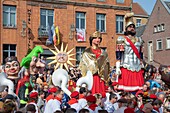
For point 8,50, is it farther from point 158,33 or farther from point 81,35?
point 158,33

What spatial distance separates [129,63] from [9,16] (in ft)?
64.3

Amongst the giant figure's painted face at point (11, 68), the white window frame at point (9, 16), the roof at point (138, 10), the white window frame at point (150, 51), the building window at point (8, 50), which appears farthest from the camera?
the roof at point (138, 10)

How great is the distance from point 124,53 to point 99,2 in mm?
Answer: 22655

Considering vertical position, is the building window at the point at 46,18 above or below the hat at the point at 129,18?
above

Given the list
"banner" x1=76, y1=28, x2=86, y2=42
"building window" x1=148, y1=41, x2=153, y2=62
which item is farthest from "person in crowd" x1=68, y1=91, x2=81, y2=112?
"building window" x1=148, y1=41, x2=153, y2=62

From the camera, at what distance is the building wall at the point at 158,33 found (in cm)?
3706

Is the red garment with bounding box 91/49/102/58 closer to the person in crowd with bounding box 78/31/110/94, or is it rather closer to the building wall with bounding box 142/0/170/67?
the person in crowd with bounding box 78/31/110/94

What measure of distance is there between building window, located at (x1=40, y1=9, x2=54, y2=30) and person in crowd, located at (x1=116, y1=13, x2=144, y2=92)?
19.8 meters

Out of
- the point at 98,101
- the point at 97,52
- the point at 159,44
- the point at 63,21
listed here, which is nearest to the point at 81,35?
the point at 63,21

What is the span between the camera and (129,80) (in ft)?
25.9

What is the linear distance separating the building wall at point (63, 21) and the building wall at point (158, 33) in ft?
23.9

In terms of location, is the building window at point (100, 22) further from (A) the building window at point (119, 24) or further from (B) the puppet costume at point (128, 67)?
(B) the puppet costume at point (128, 67)

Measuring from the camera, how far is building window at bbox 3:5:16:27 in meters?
25.9

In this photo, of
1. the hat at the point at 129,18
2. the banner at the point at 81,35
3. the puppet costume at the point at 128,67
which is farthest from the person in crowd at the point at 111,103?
the banner at the point at 81,35
